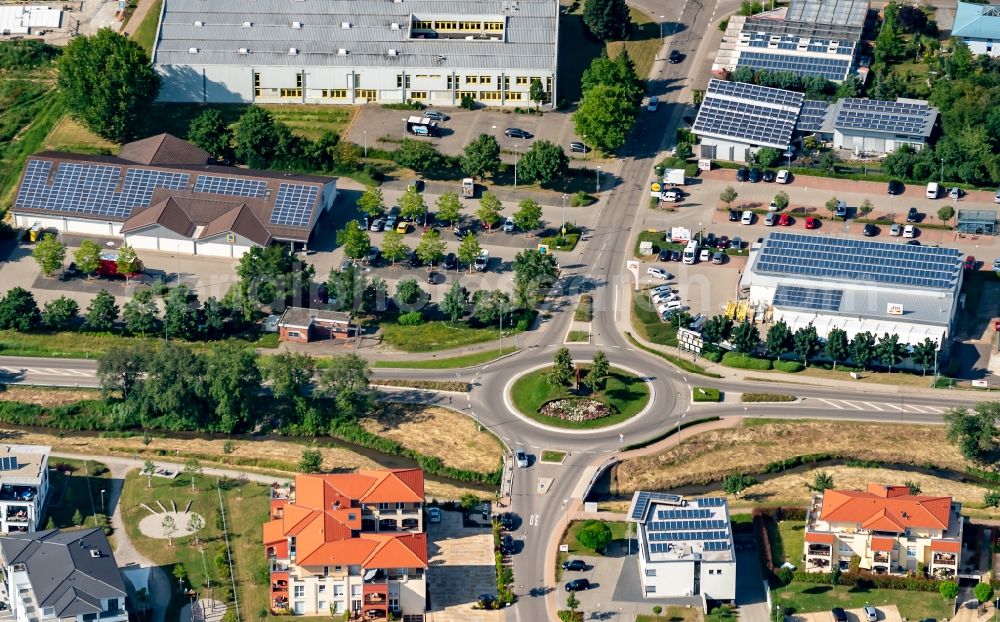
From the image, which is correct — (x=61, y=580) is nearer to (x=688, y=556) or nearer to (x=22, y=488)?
(x=22, y=488)

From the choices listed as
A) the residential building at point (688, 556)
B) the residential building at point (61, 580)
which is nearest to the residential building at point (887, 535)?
the residential building at point (688, 556)

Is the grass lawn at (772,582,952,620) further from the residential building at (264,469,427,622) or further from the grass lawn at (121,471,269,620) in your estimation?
the grass lawn at (121,471,269,620)

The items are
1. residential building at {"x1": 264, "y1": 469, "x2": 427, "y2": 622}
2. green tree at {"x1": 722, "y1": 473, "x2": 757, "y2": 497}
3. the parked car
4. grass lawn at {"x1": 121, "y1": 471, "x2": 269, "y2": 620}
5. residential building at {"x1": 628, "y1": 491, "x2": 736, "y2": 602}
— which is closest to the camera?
residential building at {"x1": 264, "y1": 469, "x2": 427, "y2": 622}

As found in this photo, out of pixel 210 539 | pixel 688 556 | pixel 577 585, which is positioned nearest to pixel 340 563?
pixel 210 539

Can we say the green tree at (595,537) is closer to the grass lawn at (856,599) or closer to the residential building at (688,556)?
the residential building at (688,556)

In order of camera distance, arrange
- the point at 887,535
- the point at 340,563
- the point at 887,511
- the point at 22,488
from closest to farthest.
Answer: the point at 340,563, the point at 887,535, the point at 887,511, the point at 22,488

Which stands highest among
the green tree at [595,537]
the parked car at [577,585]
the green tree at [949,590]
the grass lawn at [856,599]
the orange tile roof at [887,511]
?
the orange tile roof at [887,511]

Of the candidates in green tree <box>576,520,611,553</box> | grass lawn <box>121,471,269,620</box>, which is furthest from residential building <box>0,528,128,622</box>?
green tree <box>576,520,611,553</box>
